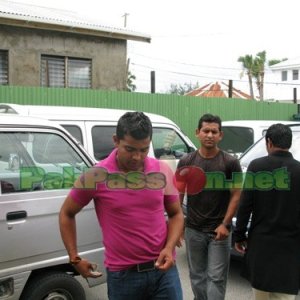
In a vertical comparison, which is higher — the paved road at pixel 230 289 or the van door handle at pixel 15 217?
the van door handle at pixel 15 217

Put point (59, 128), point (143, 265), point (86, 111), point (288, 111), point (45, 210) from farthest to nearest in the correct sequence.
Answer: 1. point (288, 111)
2. point (86, 111)
3. point (59, 128)
4. point (45, 210)
5. point (143, 265)

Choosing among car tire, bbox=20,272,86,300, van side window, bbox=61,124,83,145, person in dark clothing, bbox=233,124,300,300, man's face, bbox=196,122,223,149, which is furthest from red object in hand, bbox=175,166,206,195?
van side window, bbox=61,124,83,145

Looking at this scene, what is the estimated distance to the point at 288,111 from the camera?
1802 centimetres

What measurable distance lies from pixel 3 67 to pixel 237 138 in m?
7.30

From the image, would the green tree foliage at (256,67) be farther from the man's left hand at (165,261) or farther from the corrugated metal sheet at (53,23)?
the man's left hand at (165,261)

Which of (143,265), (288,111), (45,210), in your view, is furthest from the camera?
(288,111)

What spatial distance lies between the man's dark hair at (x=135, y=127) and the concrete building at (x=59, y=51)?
10742 millimetres

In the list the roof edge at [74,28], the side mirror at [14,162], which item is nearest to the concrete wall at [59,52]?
the roof edge at [74,28]

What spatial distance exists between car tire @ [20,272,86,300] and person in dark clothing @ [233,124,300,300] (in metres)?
1.45

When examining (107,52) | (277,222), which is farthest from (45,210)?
(107,52)

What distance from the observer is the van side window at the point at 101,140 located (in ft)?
19.8

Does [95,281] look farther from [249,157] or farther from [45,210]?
[249,157]

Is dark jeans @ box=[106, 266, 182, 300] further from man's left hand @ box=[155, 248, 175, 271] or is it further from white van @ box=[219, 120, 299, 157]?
white van @ box=[219, 120, 299, 157]

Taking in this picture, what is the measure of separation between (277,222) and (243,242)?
43 centimetres
